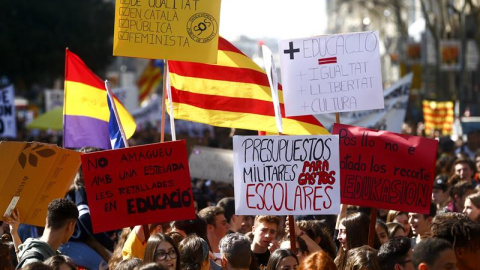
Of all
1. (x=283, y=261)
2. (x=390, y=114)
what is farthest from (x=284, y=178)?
(x=390, y=114)

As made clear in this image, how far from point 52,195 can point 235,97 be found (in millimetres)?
2348

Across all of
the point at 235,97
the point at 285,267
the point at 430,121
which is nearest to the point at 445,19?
the point at 430,121

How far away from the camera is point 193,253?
274 inches

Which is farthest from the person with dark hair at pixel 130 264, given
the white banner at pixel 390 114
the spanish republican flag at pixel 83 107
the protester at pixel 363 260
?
the white banner at pixel 390 114

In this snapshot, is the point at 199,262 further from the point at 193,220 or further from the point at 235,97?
the point at 235,97

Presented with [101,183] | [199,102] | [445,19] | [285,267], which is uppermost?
[445,19]

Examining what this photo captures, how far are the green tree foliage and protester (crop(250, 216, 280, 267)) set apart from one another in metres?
45.2

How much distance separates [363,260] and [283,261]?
61 centimetres

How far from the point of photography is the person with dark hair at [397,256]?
6.71m

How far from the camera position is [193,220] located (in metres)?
8.08

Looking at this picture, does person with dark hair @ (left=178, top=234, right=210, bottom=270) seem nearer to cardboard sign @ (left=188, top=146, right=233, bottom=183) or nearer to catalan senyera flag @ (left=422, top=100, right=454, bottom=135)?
cardboard sign @ (left=188, top=146, right=233, bottom=183)

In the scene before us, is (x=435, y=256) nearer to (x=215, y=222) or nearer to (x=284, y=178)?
(x=284, y=178)

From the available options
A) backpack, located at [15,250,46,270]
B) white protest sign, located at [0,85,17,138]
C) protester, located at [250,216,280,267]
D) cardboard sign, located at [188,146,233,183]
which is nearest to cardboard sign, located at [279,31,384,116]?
protester, located at [250,216,280,267]

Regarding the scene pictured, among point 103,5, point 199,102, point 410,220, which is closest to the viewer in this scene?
point 410,220
